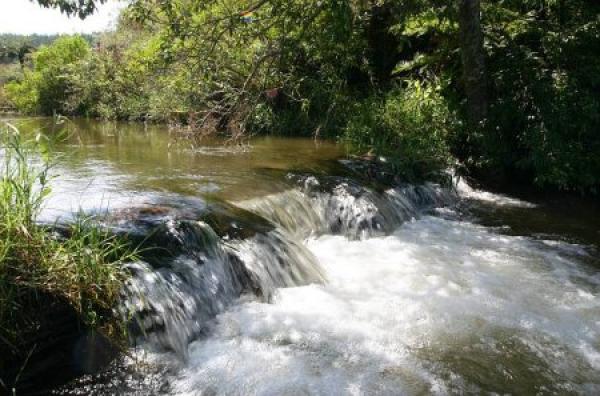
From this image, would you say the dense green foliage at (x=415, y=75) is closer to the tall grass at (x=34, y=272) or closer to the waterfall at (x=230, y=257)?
the waterfall at (x=230, y=257)

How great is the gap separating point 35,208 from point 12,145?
447 mm

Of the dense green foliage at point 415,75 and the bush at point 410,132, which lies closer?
the dense green foliage at point 415,75

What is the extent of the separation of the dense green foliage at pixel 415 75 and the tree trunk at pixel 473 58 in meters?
0.24

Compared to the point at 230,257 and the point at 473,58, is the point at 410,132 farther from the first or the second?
the point at 230,257

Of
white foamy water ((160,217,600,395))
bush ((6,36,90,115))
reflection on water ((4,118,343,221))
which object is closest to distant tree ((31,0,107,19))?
reflection on water ((4,118,343,221))

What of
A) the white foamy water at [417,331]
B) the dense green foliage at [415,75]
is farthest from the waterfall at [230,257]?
the dense green foliage at [415,75]

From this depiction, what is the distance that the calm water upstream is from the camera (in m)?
3.86

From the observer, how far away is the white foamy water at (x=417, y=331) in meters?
3.79

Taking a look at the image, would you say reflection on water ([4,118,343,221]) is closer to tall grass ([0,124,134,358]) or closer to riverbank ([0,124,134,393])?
tall grass ([0,124,134,358])

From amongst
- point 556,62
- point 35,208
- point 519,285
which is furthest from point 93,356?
point 556,62

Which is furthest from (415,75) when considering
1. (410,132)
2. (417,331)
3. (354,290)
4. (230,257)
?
(417,331)

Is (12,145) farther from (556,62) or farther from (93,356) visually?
(556,62)

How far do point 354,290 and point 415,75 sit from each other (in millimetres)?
8181

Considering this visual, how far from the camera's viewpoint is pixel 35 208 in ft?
11.6
